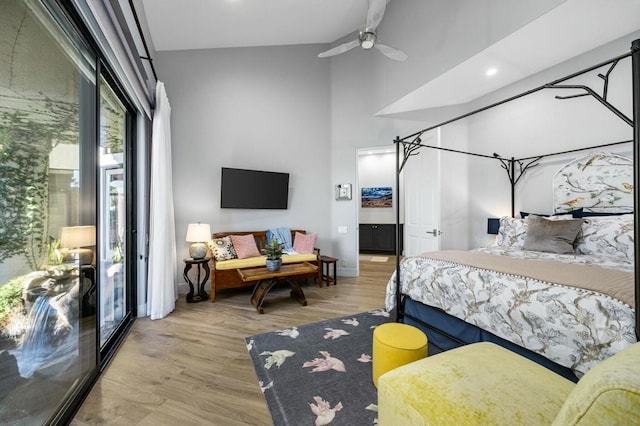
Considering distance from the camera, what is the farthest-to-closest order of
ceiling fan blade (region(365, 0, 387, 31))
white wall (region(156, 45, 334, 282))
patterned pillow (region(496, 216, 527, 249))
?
white wall (region(156, 45, 334, 282)) < patterned pillow (region(496, 216, 527, 249)) < ceiling fan blade (region(365, 0, 387, 31))

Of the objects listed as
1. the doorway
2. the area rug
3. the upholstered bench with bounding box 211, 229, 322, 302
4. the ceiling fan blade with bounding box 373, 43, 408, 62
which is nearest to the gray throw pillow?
the area rug

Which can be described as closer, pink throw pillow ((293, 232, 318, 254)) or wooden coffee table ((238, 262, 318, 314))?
wooden coffee table ((238, 262, 318, 314))

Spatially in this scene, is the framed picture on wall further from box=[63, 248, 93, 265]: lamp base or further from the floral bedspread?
box=[63, 248, 93, 265]: lamp base

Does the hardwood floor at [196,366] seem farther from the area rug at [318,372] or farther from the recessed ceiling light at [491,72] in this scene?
the recessed ceiling light at [491,72]

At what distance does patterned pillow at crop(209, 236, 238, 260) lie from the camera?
12.3 ft

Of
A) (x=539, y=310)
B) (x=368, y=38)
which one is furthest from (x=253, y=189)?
(x=539, y=310)

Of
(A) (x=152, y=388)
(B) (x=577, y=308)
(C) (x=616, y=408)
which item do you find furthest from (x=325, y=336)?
(C) (x=616, y=408)

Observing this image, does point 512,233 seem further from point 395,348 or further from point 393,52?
point 393,52

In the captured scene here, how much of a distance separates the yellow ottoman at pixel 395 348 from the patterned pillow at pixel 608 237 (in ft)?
6.90

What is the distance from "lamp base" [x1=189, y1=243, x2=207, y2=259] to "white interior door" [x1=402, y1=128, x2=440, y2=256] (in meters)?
3.18

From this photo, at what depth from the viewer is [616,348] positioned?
47.9 inches

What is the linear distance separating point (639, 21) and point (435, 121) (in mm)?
2173

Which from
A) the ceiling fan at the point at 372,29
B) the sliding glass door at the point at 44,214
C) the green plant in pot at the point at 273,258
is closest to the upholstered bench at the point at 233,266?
the green plant in pot at the point at 273,258

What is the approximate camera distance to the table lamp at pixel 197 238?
363 cm
